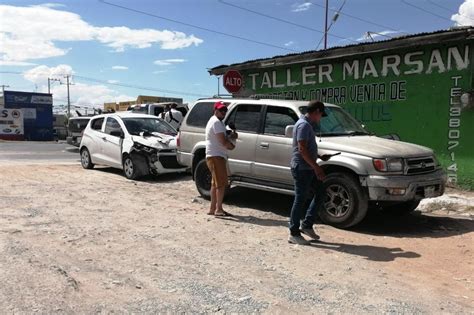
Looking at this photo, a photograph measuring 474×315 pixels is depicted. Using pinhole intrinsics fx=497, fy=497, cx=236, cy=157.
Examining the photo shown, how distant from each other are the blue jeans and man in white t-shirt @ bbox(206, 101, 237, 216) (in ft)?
5.43

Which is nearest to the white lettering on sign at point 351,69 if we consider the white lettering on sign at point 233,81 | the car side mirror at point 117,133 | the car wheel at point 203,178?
the white lettering on sign at point 233,81

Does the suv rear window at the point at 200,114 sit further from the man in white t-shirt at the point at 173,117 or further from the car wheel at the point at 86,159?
the man in white t-shirt at the point at 173,117

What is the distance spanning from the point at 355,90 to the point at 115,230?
24.1 feet

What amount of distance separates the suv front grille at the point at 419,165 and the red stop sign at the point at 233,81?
23.8 ft

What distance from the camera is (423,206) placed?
9055mm

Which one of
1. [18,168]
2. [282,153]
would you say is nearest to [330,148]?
[282,153]

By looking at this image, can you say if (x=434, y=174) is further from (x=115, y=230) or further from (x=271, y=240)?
(x=115, y=230)

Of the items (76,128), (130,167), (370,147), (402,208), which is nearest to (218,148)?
(370,147)

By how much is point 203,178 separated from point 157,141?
9.50ft

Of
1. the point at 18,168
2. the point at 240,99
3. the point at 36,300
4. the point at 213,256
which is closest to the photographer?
the point at 36,300

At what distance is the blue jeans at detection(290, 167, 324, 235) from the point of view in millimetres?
6246

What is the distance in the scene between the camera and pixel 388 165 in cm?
689

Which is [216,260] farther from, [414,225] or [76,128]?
[76,128]

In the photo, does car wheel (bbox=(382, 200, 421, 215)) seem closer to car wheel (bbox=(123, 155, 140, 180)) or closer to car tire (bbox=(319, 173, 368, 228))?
car tire (bbox=(319, 173, 368, 228))
